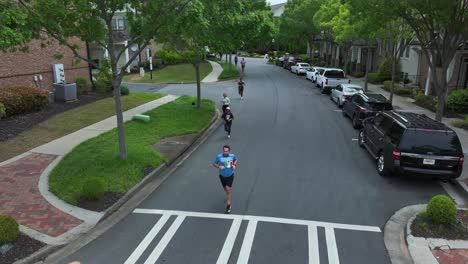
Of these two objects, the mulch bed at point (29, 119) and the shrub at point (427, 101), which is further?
the shrub at point (427, 101)

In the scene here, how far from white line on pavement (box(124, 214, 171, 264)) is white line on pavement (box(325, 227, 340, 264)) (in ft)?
11.1

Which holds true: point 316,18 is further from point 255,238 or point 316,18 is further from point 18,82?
point 255,238

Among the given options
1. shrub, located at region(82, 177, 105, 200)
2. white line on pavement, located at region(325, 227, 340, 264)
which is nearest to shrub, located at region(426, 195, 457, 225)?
white line on pavement, located at region(325, 227, 340, 264)

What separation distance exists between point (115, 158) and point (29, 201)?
2.75 meters

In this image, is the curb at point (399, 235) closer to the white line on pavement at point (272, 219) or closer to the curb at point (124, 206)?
the white line on pavement at point (272, 219)

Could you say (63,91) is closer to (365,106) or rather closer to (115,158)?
(115,158)

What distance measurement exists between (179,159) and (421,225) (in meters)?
7.47

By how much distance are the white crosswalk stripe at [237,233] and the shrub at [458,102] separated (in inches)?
587

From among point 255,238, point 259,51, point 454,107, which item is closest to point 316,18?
point 454,107

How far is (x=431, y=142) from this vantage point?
10312 mm

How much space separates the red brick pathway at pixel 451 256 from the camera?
22.8 ft

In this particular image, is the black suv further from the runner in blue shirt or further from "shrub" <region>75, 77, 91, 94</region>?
"shrub" <region>75, 77, 91, 94</region>

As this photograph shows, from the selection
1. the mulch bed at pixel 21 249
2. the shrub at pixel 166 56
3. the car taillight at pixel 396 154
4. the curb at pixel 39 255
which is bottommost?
the curb at pixel 39 255

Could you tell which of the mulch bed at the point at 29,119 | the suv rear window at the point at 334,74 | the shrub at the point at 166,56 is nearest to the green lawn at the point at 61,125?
the mulch bed at the point at 29,119
